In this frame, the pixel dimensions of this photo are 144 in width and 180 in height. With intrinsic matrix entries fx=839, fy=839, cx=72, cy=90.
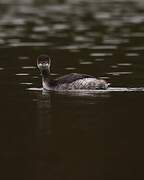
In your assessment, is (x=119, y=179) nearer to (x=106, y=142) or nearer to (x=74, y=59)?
(x=106, y=142)

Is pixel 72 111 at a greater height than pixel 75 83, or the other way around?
pixel 75 83

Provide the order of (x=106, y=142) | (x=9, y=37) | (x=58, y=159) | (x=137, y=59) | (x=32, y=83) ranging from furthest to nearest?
(x=9, y=37)
(x=137, y=59)
(x=32, y=83)
(x=106, y=142)
(x=58, y=159)

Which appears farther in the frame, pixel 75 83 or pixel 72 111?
pixel 75 83

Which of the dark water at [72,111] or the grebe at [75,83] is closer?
the dark water at [72,111]

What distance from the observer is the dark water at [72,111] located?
1666 centimetres

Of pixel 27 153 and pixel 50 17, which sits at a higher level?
pixel 50 17

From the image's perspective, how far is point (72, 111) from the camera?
74.6 ft

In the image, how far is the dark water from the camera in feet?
54.6

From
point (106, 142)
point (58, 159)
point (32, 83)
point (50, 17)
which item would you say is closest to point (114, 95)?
point (32, 83)

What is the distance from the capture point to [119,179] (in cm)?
1550

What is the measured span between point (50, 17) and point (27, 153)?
41.3 m

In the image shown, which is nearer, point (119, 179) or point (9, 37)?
point (119, 179)

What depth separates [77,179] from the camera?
15.5 m

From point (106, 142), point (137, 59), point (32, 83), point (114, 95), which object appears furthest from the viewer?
point (137, 59)
